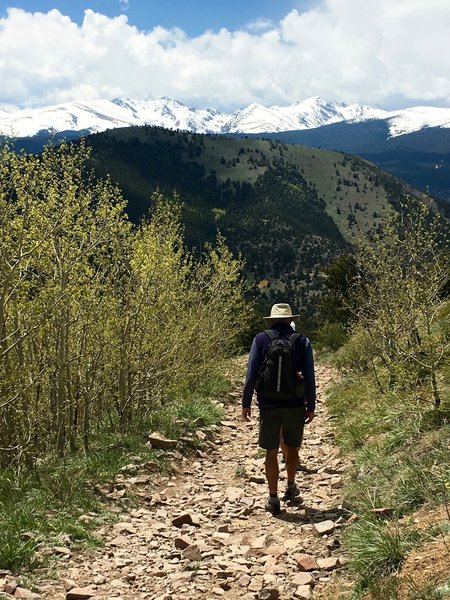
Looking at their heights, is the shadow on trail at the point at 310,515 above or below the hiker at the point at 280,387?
below

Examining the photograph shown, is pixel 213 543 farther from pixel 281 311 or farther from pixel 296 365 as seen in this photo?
pixel 281 311

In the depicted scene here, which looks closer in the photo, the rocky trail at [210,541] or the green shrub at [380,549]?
the green shrub at [380,549]

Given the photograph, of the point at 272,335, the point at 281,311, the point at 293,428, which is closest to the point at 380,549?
the point at 293,428

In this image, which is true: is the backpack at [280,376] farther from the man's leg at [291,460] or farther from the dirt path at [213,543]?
the dirt path at [213,543]

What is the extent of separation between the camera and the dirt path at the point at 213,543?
4875 mm

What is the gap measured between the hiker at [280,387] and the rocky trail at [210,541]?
67 cm

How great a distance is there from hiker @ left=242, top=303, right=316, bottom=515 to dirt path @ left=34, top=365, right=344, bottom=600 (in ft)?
2.17

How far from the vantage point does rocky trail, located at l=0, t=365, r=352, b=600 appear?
4.87m

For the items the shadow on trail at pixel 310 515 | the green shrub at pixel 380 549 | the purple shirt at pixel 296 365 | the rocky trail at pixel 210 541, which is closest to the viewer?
the green shrub at pixel 380 549

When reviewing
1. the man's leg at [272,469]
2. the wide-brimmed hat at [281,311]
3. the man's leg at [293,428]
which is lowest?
the man's leg at [272,469]

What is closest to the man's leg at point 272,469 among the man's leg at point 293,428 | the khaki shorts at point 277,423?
the khaki shorts at point 277,423

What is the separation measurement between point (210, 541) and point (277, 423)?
158cm

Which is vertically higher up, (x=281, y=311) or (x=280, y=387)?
(x=281, y=311)

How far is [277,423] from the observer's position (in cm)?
664
